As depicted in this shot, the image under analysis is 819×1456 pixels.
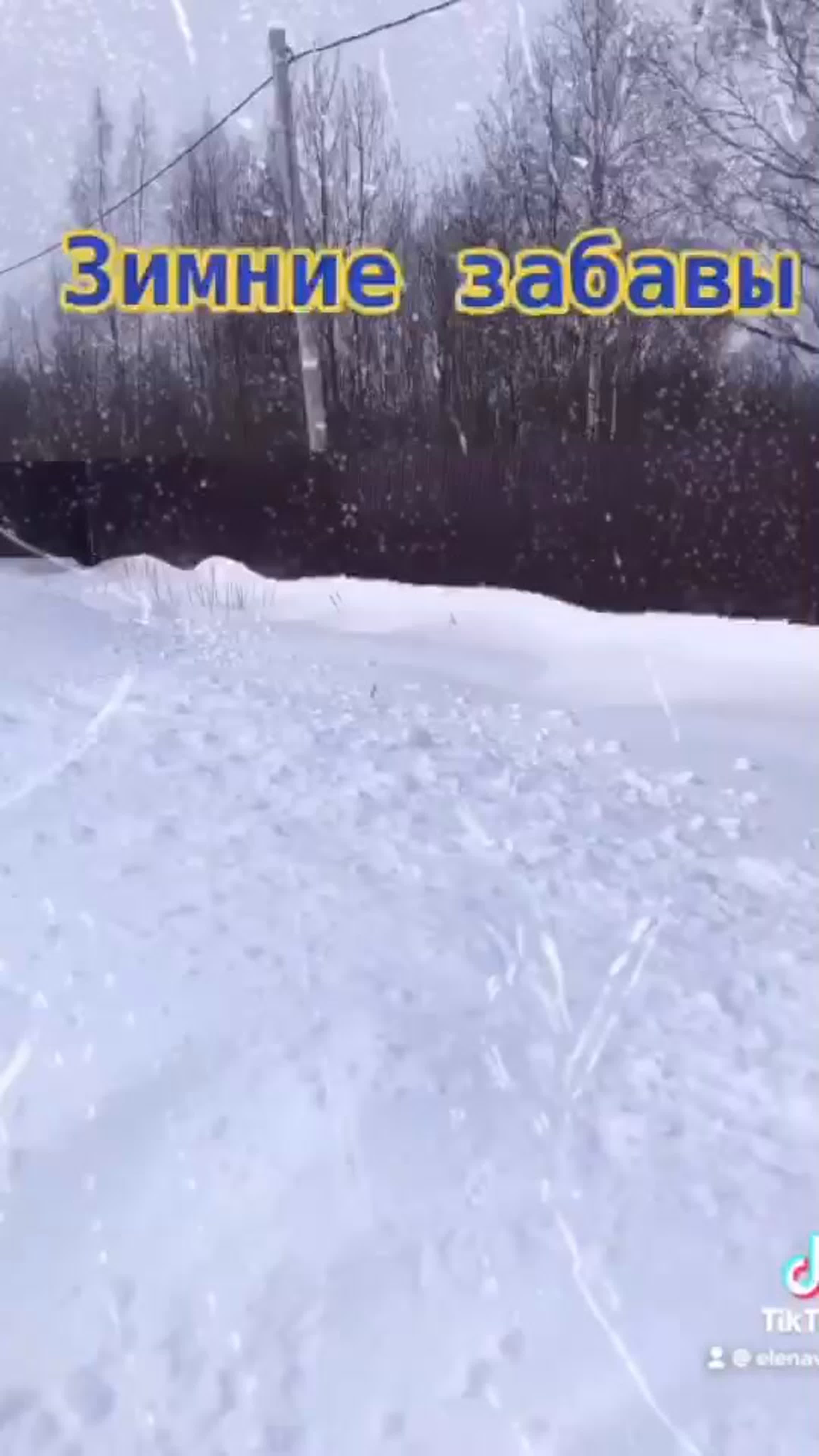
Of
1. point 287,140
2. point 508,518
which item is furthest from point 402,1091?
point 287,140

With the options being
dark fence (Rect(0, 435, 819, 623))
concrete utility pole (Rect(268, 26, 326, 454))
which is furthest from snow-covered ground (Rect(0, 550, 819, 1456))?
concrete utility pole (Rect(268, 26, 326, 454))

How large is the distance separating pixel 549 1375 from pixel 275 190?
920 inches

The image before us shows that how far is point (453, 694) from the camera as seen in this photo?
8.73 metres

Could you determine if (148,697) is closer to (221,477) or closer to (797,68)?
(221,477)

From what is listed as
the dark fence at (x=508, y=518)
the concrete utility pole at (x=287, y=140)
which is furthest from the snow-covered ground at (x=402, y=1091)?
the concrete utility pole at (x=287, y=140)

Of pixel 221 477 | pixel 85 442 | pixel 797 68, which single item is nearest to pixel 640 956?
pixel 797 68

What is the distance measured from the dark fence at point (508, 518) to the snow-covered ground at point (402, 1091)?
199 inches

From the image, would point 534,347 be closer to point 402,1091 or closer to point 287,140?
point 287,140

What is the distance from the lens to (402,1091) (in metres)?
3.46

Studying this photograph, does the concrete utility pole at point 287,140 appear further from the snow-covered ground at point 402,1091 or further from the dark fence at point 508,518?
the snow-covered ground at point 402,1091

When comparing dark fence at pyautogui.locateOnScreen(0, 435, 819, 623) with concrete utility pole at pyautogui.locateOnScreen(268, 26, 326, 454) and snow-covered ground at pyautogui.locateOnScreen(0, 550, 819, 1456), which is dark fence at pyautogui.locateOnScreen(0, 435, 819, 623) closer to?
concrete utility pole at pyautogui.locateOnScreen(268, 26, 326, 454)

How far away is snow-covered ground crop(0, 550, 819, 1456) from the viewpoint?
253cm

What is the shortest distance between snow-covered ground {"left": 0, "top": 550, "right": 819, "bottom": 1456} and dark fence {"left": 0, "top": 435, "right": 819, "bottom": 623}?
16.6 feet

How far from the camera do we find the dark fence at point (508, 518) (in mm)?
11570
